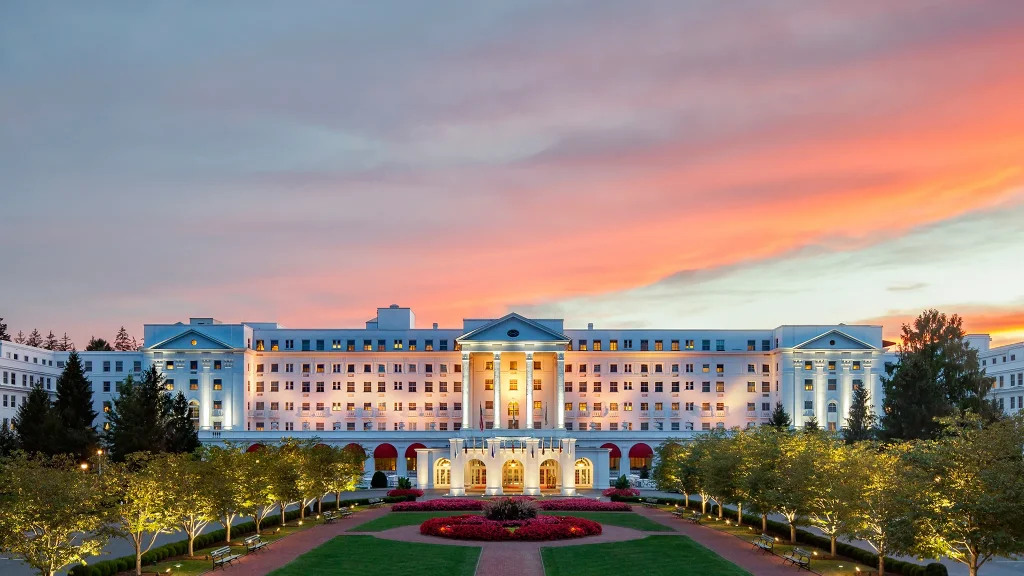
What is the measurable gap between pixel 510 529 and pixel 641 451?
6562 centimetres

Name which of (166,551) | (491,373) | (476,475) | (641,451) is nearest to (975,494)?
(166,551)

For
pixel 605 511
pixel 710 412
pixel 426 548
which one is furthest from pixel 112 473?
pixel 710 412

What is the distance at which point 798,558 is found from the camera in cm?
5612

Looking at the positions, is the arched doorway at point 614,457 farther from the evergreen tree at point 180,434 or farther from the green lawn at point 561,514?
the evergreen tree at point 180,434

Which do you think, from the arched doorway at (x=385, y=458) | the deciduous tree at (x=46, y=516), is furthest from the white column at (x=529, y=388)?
the deciduous tree at (x=46, y=516)

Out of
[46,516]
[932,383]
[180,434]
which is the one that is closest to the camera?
[46,516]

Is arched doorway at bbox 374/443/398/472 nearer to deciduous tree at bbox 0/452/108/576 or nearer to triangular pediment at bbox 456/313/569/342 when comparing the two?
triangular pediment at bbox 456/313/569/342

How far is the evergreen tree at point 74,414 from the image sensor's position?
97312 millimetres

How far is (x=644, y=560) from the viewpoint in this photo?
56938 millimetres

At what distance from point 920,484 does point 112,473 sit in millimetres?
36076

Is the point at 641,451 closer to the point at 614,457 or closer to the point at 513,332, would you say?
the point at 614,457

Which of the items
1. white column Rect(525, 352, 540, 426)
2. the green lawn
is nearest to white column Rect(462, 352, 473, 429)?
white column Rect(525, 352, 540, 426)

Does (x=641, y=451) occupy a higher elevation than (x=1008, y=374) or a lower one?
lower

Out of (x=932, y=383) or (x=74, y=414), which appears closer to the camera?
(x=932, y=383)
